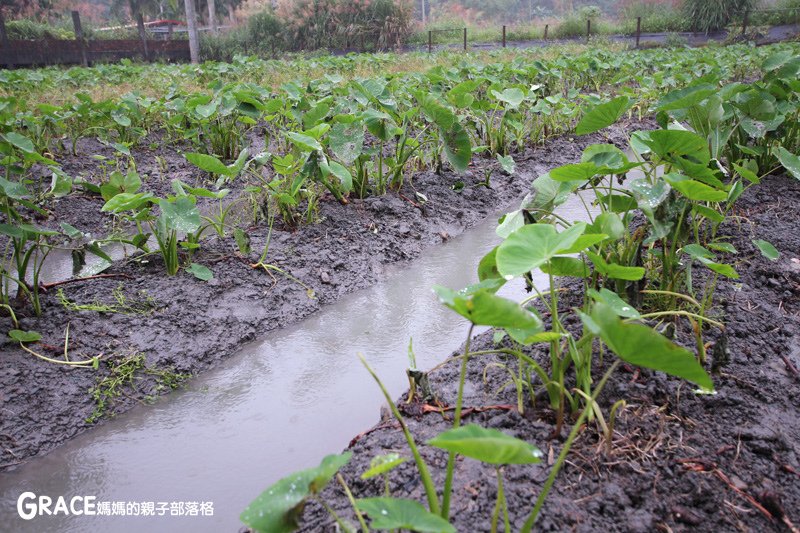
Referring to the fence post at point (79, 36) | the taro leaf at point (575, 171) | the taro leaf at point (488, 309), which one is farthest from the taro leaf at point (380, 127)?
the fence post at point (79, 36)

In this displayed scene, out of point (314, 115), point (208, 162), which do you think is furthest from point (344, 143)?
point (208, 162)

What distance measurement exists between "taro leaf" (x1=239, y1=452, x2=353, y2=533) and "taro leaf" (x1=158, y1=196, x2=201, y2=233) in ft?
4.32

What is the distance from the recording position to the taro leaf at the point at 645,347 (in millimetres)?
801

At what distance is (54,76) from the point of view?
713 centimetres

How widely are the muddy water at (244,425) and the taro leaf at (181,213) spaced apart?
0.46 m

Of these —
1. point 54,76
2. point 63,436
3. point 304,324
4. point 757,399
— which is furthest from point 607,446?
point 54,76

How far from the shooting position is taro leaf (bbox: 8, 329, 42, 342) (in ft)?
5.65

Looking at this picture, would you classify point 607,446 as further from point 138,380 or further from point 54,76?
point 54,76

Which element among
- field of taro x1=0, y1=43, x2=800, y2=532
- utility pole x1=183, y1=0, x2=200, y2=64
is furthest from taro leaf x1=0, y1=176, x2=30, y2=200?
utility pole x1=183, y1=0, x2=200, y2=64

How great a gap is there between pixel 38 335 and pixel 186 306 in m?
0.45

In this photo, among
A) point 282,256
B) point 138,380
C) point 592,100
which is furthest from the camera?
point 592,100

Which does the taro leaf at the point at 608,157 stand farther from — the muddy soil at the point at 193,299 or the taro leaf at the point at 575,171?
the muddy soil at the point at 193,299

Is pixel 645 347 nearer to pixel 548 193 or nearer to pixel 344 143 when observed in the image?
pixel 548 193

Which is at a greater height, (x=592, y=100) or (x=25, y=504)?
(x=592, y=100)
